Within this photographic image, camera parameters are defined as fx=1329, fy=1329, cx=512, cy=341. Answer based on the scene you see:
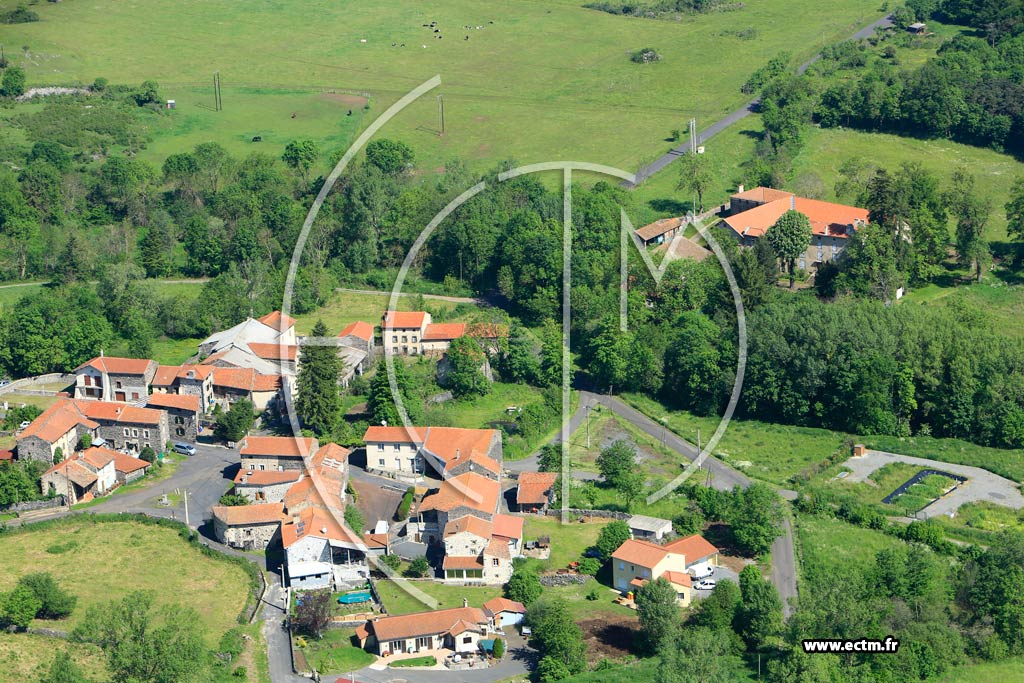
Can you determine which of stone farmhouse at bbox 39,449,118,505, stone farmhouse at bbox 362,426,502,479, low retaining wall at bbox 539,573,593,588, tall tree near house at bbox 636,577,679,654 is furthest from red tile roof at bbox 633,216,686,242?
tall tree near house at bbox 636,577,679,654

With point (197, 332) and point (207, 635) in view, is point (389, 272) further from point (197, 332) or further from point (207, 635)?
point (207, 635)

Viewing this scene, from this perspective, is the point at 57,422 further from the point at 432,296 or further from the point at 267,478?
the point at 432,296

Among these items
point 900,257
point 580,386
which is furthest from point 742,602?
point 900,257

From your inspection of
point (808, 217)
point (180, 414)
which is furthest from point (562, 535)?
point (808, 217)

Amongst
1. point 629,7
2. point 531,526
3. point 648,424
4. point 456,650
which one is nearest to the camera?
point 456,650

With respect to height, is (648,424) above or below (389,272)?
below

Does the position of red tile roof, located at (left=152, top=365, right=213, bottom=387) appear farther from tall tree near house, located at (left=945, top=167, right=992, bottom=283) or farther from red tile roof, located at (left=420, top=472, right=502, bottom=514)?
tall tree near house, located at (left=945, top=167, right=992, bottom=283)

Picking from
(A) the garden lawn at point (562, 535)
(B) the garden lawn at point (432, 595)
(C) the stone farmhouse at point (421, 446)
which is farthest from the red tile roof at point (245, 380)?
(B) the garden lawn at point (432, 595)
